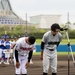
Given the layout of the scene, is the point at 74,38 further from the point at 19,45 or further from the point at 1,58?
the point at 19,45

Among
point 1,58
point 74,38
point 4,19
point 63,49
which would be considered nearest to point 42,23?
point 4,19

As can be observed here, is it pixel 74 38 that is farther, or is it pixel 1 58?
pixel 74 38

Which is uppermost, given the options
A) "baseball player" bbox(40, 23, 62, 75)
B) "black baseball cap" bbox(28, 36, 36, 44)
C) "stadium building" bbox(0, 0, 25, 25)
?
"black baseball cap" bbox(28, 36, 36, 44)

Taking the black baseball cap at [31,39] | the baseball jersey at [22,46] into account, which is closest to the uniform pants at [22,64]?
the baseball jersey at [22,46]

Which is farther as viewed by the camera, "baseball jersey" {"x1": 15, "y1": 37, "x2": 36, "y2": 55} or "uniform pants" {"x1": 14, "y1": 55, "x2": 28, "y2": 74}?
"uniform pants" {"x1": 14, "y1": 55, "x2": 28, "y2": 74}

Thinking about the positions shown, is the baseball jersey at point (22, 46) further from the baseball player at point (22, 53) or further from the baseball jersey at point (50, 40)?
the baseball jersey at point (50, 40)


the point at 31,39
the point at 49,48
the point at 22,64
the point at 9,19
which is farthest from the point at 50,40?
the point at 9,19

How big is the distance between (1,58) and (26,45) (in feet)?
36.2

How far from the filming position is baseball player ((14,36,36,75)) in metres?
10.5

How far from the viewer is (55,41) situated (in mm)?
11250

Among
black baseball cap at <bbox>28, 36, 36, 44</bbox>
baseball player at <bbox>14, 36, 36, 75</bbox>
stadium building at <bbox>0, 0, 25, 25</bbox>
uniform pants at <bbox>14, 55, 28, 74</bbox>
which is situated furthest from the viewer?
stadium building at <bbox>0, 0, 25, 25</bbox>

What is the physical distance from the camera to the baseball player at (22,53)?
1051 cm

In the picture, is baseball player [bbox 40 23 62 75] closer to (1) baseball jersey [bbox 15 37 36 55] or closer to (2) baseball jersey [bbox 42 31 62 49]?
(2) baseball jersey [bbox 42 31 62 49]

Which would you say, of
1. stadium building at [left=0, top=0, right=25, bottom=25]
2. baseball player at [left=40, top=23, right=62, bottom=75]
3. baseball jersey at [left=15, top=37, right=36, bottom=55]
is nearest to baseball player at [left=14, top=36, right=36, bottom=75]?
baseball jersey at [left=15, top=37, right=36, bottom=55]
